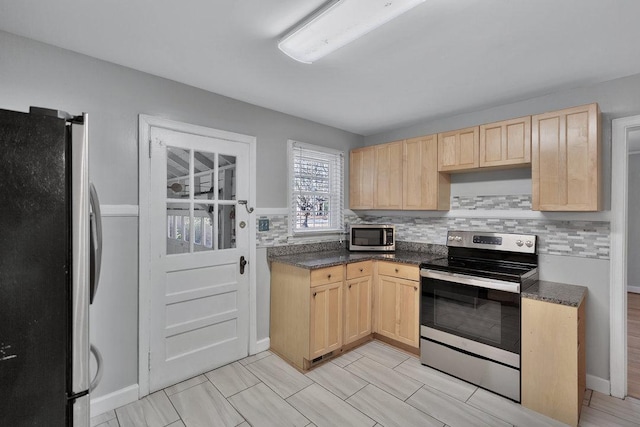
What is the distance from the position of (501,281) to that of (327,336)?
1.51m

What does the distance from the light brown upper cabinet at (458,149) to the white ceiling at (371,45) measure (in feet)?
1.05

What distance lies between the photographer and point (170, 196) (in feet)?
7.89

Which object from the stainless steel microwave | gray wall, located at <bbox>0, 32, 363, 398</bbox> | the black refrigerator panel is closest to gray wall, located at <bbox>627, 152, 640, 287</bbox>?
the stainless steel microwave

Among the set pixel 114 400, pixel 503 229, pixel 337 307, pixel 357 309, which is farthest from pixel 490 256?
pixel 114 400

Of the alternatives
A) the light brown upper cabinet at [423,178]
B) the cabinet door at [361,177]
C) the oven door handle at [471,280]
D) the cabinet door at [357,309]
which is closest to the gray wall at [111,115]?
the cabinet door at [357,309]

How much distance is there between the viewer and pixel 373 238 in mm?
3475

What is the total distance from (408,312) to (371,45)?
7.60ft

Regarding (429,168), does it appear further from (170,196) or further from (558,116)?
(170,196)

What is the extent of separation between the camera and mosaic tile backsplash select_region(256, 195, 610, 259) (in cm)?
238

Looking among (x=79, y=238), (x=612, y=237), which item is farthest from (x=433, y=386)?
(x=79, y=238)

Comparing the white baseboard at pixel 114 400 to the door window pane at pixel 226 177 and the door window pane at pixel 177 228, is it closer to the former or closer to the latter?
the door window pane at pixel 177 228

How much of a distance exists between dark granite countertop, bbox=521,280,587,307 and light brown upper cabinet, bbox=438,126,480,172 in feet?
3.77

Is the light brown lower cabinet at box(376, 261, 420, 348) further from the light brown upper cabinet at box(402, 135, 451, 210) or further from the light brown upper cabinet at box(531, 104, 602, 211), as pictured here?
the light brown upper cabinet at box(531, 104, 602, 211)

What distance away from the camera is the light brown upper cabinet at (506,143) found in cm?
248
